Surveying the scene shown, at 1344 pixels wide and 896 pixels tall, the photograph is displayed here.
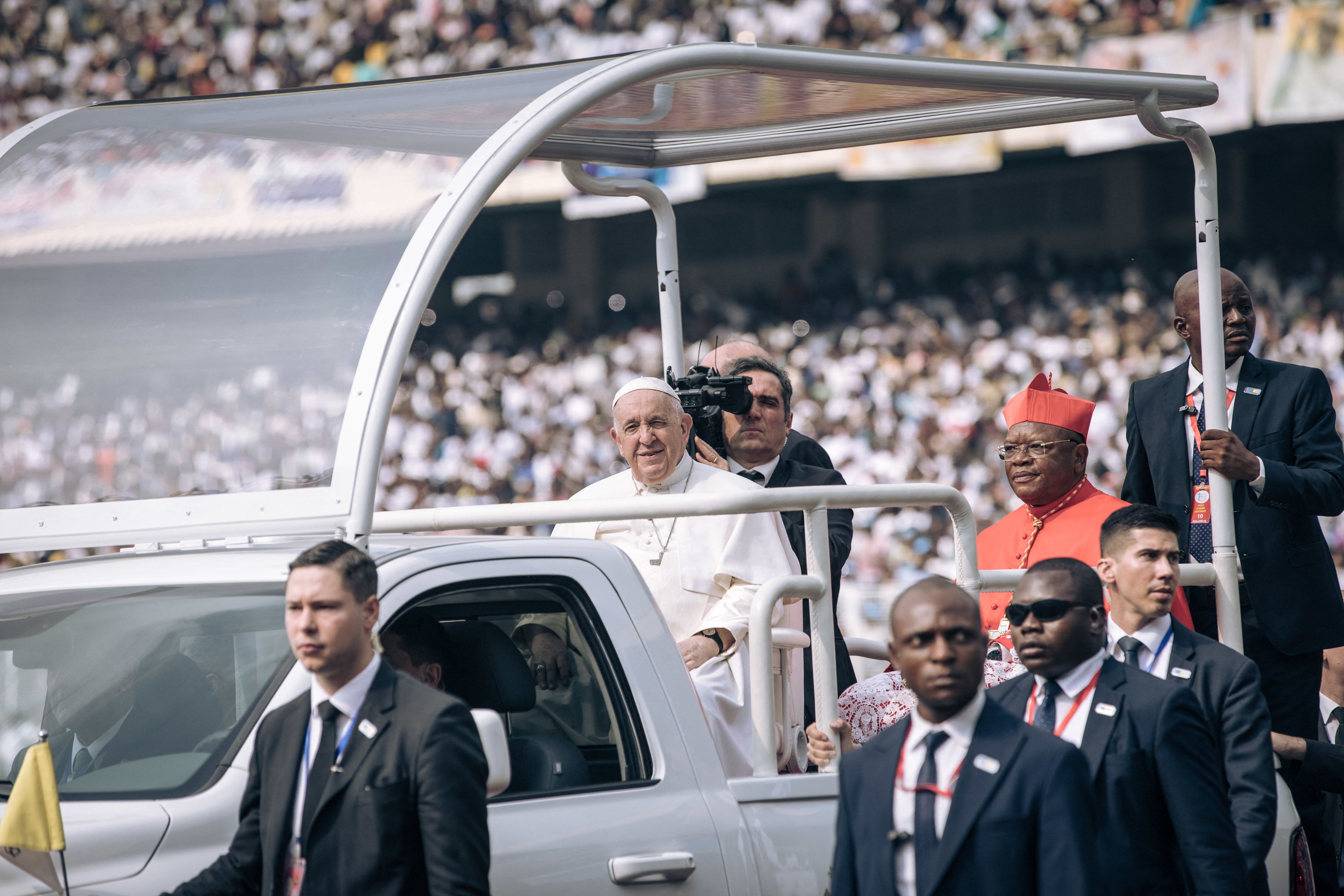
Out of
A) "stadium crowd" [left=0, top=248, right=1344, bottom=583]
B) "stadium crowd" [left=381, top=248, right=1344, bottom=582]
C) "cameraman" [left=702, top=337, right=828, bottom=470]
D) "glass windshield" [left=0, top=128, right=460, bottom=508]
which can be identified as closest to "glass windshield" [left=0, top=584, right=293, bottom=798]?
"glass windshield" [left=0, top=128, right=460, bottom=508]

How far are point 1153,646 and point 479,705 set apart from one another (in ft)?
5.41

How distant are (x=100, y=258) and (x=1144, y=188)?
54.5 ft

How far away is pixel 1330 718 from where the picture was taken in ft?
20.2

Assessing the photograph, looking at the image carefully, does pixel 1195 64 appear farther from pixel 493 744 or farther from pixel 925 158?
pixel 493 744

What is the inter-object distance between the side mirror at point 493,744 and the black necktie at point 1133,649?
169cm

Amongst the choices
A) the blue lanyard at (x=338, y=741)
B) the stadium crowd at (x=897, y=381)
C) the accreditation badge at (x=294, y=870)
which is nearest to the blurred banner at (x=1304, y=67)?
the stadium crowd at (x=897, y=381)

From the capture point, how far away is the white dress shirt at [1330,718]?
6.18 meters

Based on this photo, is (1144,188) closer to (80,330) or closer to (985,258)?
(985,258)

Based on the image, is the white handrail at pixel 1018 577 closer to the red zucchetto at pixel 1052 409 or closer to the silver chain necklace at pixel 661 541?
the red zucchetto at pixel 1052 409

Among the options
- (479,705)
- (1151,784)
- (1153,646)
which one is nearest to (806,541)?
(1153,646)

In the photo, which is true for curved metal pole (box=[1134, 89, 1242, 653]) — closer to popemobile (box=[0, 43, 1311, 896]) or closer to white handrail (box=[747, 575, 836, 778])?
popemobile (box=[0, 43, 1311, 896])

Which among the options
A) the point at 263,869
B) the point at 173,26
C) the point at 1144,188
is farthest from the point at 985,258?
the point at 263,869

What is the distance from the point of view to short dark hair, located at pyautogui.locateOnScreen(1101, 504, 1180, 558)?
4.02m

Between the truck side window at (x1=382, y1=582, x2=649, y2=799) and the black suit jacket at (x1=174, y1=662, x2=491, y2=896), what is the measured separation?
29.4 inches
